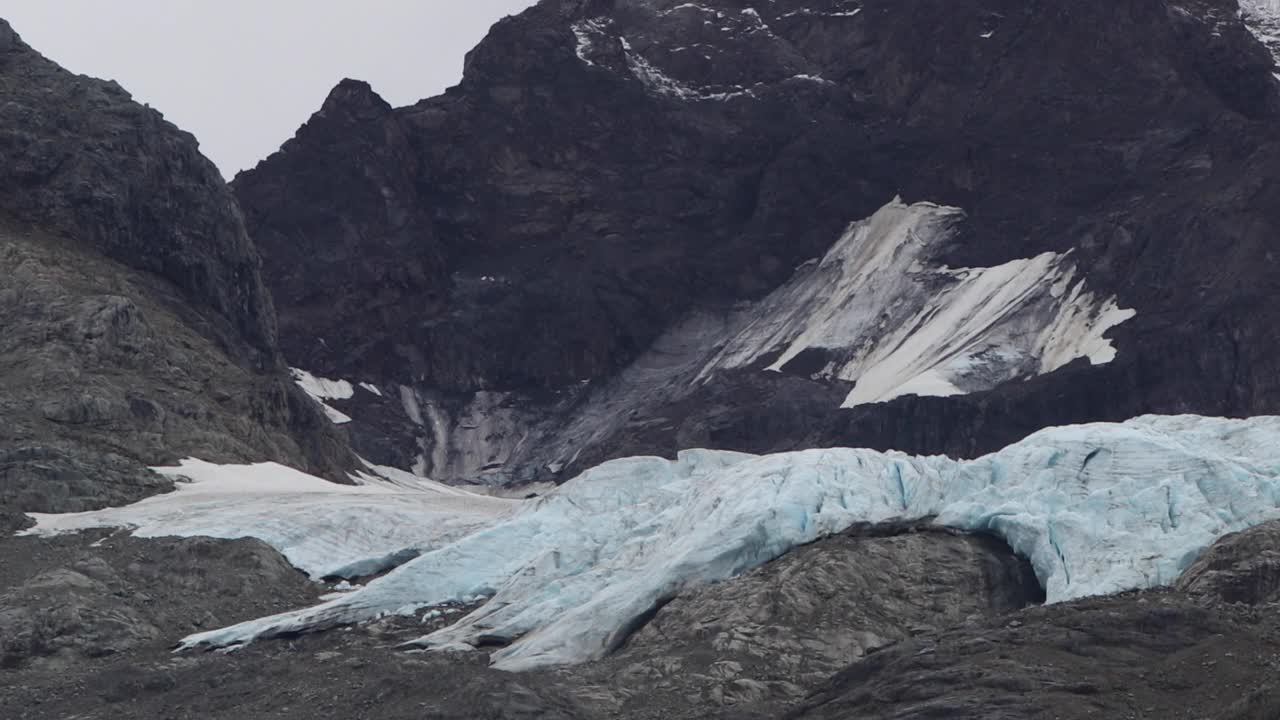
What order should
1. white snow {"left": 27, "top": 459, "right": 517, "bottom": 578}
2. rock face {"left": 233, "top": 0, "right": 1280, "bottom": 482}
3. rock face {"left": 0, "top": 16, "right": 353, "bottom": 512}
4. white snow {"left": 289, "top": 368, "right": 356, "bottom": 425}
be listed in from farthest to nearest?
white snow {"left": 289, "top": 368, "right": 356, "bottom": 425}, rock face {"left": 233, "top": 0, "right": 1280, "bottom": 482}, rock face {"left": 0, "top": 16, "right": 353, "bottom": 512}, white snow {"left": 27, "top": 459, "right": 517, "bottom": 578}

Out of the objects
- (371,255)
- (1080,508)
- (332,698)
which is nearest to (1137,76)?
(371,255)

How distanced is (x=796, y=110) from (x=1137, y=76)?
90.8 ft

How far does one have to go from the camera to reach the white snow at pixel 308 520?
6147 cm

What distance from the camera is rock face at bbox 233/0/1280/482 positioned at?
490 ft

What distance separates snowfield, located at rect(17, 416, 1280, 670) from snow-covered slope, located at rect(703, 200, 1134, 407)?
8220 cm

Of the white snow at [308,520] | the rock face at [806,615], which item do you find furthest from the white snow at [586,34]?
the rock face at [806,615]

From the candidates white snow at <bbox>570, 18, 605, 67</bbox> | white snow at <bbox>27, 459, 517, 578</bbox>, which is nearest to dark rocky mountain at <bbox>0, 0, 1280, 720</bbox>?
white snow at <bbox>570, 18, 605, 67</bbox>

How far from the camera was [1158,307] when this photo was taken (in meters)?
134

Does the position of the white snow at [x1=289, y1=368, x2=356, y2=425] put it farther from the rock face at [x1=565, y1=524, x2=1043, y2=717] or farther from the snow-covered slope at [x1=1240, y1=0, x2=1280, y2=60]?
the rock face at [x1=565, y1=524, x2=1043, y2=717]

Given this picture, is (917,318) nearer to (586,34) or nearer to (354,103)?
(586,34)

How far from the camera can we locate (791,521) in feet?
156

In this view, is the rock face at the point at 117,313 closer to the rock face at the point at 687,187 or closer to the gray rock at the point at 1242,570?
the gray rock at the point at 1242,570

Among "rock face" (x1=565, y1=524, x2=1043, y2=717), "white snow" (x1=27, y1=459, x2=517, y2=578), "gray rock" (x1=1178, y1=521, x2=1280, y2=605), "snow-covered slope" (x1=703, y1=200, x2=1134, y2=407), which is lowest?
"snow-covered slope" (x1=703, y1=200, x2=1134, y2=407)

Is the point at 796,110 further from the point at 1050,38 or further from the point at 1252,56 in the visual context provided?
the point at 1252,56
